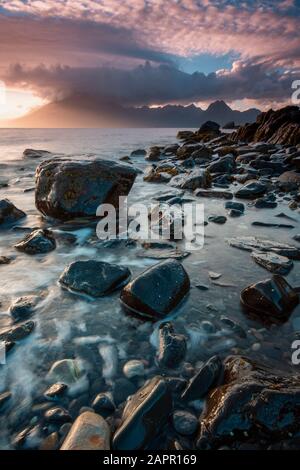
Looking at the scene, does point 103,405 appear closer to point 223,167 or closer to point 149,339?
point 149,339

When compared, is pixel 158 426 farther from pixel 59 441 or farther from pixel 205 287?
pixel 205 287

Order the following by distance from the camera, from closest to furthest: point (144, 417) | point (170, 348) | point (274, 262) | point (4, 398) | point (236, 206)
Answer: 1. point (144, 417)
2. point (4, 398)
3. point (170, 348)
4. point (274, 262)
5. point (236, 206)

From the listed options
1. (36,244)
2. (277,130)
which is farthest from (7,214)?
(277,130)

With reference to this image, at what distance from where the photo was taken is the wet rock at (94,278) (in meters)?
3.90

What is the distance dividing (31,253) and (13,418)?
3.20 metres

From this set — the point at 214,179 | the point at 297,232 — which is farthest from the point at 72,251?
the point at 214,179

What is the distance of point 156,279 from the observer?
3.63 m

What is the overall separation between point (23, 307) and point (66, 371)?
47.4 inches

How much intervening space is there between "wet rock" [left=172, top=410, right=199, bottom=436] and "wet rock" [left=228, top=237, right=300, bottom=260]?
340 cm

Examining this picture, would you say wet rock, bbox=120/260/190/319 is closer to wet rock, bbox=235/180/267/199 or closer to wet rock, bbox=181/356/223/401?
wet rock, bbox=181/356/223/401

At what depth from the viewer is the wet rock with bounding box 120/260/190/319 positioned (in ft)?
11.4

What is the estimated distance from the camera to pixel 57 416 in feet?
7.47

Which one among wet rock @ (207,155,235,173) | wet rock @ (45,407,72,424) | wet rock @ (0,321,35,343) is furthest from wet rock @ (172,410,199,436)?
wet rock @ (207,155,235,173)
